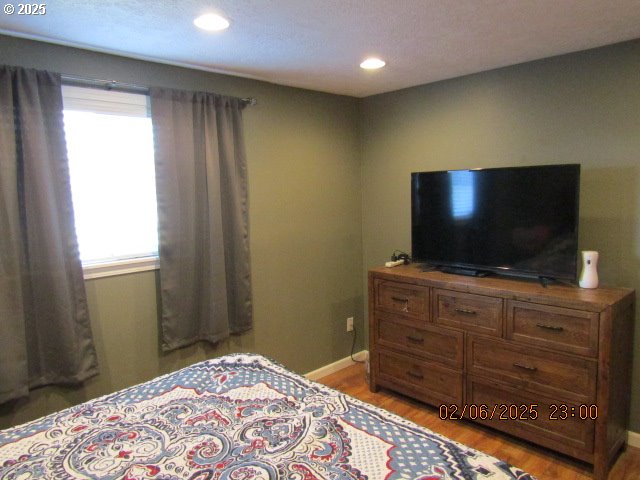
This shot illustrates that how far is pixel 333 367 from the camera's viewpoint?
3.79 meters

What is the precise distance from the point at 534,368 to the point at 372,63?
1989mm

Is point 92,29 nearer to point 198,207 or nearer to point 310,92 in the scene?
point 198,207

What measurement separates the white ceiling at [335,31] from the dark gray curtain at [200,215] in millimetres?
311

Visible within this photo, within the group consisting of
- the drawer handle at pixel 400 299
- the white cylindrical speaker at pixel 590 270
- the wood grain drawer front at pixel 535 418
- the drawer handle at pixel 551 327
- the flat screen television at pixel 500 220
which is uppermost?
→ the flat screen television at pixel 500 220

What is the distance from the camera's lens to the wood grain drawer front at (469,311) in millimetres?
2568

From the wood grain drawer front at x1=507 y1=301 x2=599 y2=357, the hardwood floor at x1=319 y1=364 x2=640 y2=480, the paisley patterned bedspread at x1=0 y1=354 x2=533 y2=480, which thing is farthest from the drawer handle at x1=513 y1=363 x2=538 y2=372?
the paisley patterned bedspread at x1=0 y1=354 x2=533 y2=480

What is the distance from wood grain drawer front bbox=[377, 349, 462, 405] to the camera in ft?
9.29

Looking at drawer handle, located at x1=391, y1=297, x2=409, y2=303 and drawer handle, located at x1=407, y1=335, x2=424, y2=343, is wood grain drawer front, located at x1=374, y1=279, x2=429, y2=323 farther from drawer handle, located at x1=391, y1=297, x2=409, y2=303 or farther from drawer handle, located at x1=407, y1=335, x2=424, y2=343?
drawer handle, located at x1=407, y1=335, x2=424, y2=343

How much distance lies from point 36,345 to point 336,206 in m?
2.28

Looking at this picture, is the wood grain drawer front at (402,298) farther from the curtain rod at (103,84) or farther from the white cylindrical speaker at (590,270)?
the curtain rod at (103,84)

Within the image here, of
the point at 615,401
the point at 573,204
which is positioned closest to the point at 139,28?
the point at 573,204

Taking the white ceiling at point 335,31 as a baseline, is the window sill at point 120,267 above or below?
below

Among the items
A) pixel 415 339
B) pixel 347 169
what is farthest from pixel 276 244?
pixel 415 339

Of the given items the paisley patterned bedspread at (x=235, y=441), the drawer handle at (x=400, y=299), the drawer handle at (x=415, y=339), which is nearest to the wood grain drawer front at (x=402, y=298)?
the drawer handle at (x=400, y=299)
